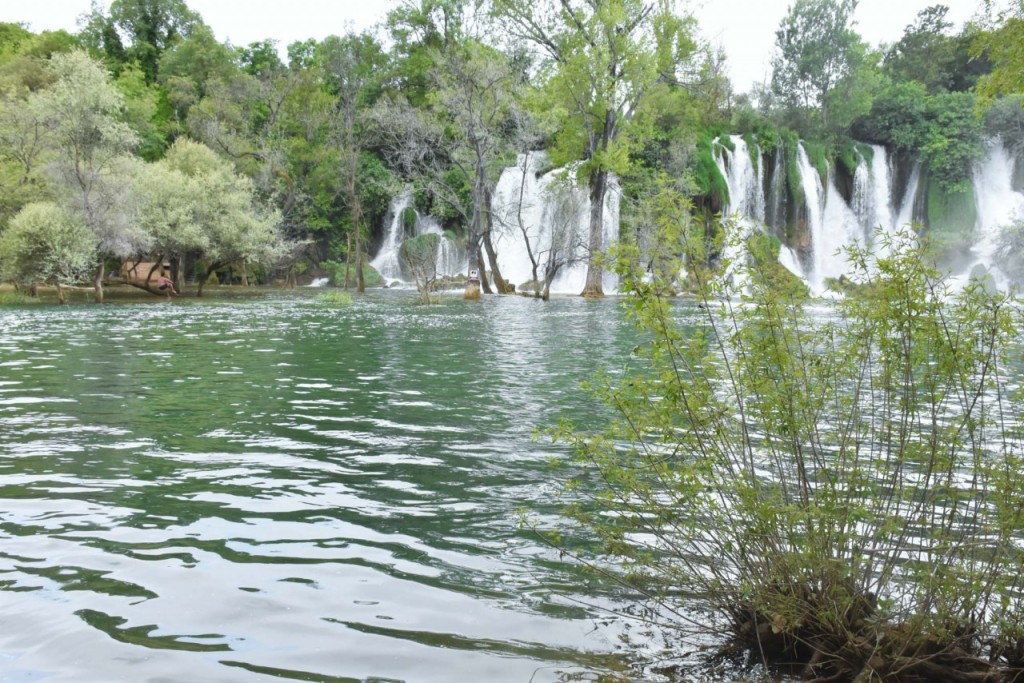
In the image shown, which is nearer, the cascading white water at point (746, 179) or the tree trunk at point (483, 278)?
the tree trunk at point (483, 278)

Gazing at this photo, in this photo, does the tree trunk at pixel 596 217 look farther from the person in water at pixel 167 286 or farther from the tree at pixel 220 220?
the person in water at pixel 167 286

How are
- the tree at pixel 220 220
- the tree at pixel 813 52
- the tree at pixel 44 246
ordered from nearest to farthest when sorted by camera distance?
1. the tree at pixel 44 246
2. the tree at pixel 220 220
3. the tree at pixel 813 52

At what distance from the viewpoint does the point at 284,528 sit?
670 cm

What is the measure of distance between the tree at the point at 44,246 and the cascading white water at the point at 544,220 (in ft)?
62.4

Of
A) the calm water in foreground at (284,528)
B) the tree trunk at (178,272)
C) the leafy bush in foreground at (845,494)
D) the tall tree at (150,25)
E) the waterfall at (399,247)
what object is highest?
the tall tree at (150,25)

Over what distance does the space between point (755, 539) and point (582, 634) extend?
1.23 meters

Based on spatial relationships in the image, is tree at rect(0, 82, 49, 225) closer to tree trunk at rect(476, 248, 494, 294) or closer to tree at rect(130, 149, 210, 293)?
tree at rect(130, 149, 210, 293)

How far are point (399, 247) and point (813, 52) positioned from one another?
3575cm

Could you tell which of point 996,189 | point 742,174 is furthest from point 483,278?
point 996,189

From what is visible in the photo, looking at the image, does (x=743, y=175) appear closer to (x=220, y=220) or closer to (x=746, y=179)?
(x=746, y=179)

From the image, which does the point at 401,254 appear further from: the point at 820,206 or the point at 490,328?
the point at 490,328

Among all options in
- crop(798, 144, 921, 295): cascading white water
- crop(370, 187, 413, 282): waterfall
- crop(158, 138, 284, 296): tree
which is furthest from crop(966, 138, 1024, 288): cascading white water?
crop(158, 138, 284, 296): tree

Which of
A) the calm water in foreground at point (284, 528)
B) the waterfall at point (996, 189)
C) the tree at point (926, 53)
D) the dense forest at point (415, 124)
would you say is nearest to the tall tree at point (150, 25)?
the dense forest at point (415, 124)

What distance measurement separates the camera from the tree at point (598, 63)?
39.4 meters
